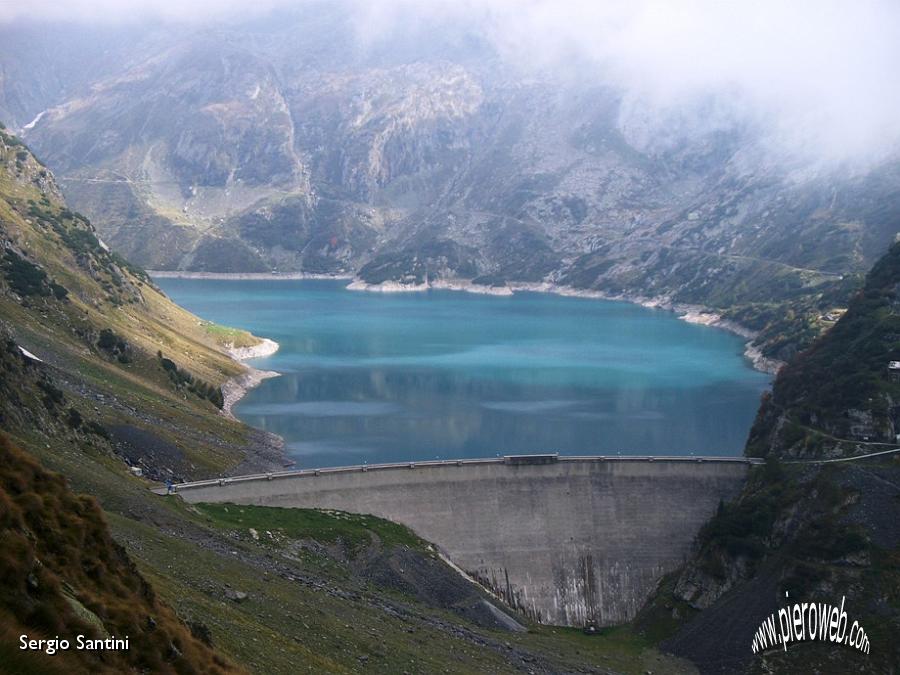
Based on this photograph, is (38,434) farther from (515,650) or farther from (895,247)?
(895,247)

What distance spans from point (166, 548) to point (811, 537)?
142ft

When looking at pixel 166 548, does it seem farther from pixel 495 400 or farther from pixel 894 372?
pixel 495 400

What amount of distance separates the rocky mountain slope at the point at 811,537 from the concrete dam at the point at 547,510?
2891 mm

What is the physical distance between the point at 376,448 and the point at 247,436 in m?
13.8

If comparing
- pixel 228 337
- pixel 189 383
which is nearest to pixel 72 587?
pixel 189 383

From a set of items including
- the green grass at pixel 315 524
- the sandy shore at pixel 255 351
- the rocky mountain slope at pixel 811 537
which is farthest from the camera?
the sandy shore at pixel 255 351

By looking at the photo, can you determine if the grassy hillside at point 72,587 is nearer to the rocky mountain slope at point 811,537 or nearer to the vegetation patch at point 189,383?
the rocky mountain slope at point 811,537

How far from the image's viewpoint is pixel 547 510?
76.5 metres

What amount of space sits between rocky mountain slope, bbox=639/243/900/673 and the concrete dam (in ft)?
9.48

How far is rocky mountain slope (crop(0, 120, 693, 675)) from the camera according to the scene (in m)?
20.5

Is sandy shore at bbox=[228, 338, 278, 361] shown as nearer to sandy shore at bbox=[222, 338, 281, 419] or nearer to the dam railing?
sandy shore at bbox=[222, 338, 281, 419]

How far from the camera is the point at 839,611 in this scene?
6019 cm

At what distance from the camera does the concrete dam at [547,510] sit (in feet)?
236

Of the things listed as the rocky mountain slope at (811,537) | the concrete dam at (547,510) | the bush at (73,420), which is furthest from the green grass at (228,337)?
the rocky mountain slope at (811,537)
